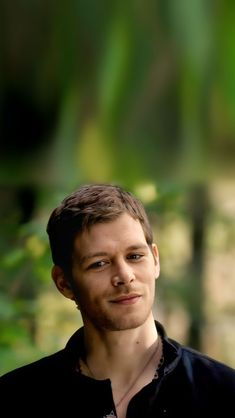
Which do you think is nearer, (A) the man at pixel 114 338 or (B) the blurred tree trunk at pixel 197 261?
(A) the man at pixel 114 338

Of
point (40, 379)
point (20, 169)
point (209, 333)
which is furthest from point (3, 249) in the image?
point (20, 169)

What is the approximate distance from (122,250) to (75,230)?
0.04m

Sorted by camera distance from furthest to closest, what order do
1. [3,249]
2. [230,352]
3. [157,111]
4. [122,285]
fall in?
[230,352] < [3,249] < [122,285] < [157,111]

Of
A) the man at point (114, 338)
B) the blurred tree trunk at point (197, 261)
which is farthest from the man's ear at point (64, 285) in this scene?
the blurred tree trunk at point (197, 261)

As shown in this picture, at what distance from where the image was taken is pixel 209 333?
0.96m

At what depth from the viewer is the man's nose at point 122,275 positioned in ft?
1.25

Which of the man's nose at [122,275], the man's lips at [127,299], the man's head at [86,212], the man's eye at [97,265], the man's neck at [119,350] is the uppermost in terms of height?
the man's head at [86,212]

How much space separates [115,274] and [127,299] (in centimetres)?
2

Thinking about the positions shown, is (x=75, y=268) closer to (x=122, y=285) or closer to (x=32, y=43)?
(x=122, y=285)

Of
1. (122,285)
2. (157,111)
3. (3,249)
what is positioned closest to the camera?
(157,111)

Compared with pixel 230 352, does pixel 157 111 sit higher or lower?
higher

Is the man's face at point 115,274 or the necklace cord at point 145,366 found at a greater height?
the man's face at point 115,274

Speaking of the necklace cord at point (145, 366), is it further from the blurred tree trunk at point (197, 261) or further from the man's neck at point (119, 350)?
the blurred tree trunk at point (197, 261)

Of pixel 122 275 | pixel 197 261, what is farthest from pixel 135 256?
pixel 197 261
